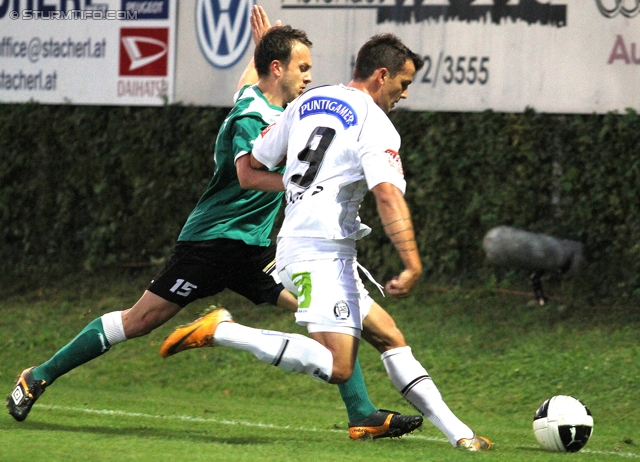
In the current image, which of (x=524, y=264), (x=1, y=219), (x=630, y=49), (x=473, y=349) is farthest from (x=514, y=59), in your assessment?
(x=1, y=219)

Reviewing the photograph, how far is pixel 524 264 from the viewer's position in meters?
10.7

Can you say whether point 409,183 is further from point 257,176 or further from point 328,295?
point 328,295

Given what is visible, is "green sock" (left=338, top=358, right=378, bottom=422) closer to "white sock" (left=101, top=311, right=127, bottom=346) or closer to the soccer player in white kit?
the soccer player in white kit

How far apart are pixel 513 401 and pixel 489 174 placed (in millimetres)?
2642

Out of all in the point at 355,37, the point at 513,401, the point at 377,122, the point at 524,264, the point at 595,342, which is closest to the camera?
the point at 377,122

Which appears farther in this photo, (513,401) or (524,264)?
(524,264)

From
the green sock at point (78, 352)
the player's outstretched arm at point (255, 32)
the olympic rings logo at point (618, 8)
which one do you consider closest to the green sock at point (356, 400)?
the green sock at point (78, 352)

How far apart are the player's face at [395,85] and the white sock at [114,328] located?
2003mm

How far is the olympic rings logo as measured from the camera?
10.4 m

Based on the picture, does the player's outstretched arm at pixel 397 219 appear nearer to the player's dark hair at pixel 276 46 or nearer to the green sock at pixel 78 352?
the player's dark hair at pixel 276 46

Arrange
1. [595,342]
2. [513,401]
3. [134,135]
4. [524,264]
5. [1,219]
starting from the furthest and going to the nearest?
[1,219] < [134,135] < [524,264] < [595,342] < [513,401]

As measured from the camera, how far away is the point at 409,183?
11672 millimetres

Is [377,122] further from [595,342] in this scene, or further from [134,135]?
[134,135]

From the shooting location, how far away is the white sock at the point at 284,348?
232 inches
